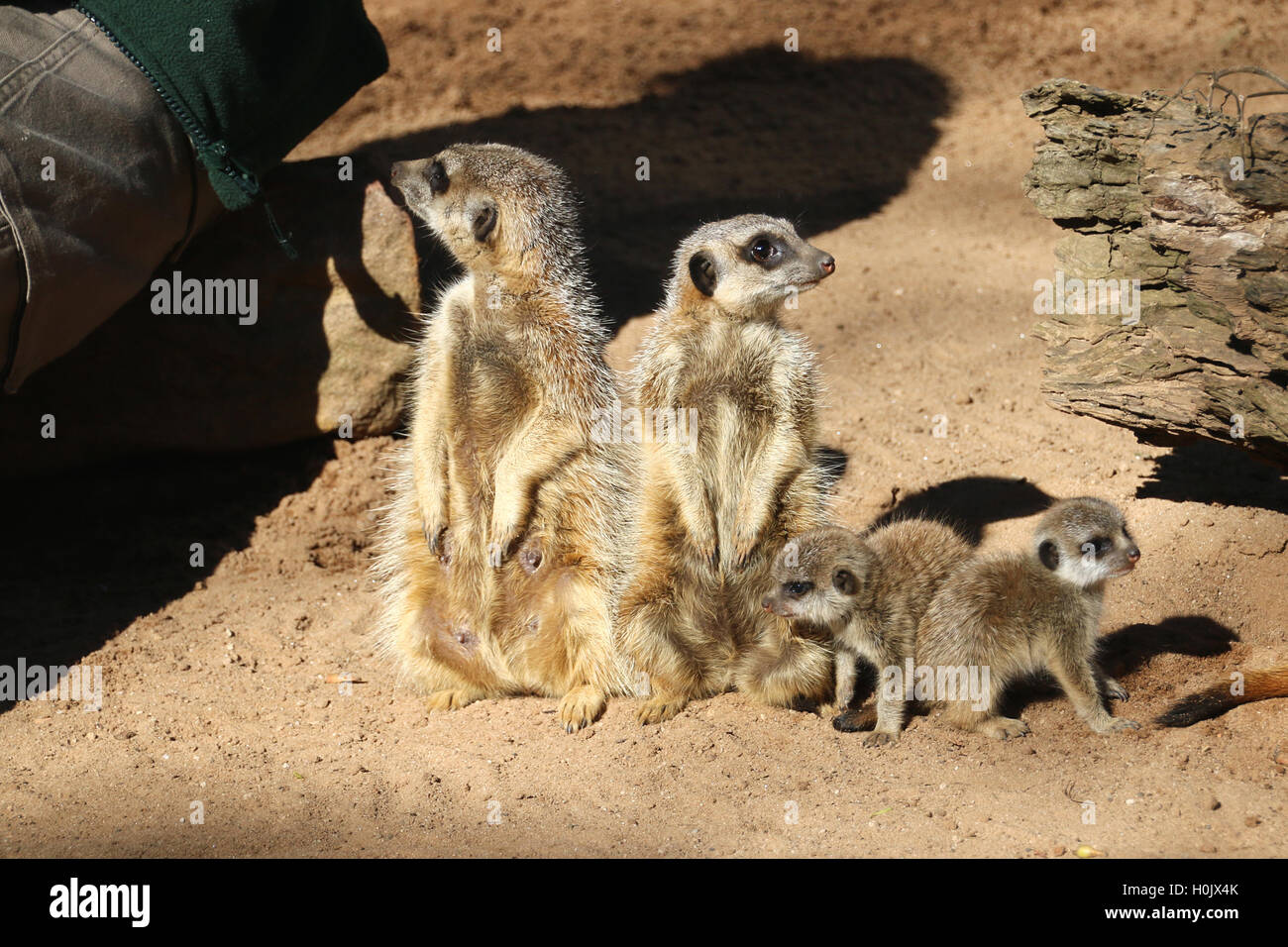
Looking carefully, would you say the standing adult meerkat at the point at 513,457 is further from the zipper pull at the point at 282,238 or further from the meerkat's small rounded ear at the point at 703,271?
the zipper pull at the point at 282,238

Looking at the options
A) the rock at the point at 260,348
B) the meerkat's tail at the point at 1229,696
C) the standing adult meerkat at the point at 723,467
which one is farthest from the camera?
the rock at the point at 260,348

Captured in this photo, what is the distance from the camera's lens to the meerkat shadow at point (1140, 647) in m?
3.70

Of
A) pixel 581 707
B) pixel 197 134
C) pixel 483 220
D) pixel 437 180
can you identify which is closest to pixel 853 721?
pixel 581 707

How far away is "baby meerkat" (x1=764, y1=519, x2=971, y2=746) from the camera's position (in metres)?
3.48

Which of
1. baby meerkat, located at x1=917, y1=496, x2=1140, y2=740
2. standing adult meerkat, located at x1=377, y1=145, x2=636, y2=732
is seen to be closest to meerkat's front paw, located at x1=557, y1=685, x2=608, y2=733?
standing adult meerkat, located at x1=377, y1=145, x2=636, y2=732

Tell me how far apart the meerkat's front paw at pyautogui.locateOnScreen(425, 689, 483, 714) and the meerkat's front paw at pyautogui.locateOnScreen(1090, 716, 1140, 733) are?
203 centimetres

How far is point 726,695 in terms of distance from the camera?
3875 millimetres

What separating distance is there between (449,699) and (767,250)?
1870 mm

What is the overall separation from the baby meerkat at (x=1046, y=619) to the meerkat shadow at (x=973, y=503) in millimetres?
981

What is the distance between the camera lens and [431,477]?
13.6 feet

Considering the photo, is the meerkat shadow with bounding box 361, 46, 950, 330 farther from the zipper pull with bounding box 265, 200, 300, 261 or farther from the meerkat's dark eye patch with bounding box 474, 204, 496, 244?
the meerkat's dark eye patch with bounding box 474, 204, 496, 244

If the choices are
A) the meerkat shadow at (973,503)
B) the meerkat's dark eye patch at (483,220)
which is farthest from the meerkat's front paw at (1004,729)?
the meerkat's dark eye patch at (483,220)

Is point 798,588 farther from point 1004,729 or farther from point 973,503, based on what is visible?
point 973,503

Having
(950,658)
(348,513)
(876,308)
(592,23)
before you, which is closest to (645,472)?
(950,658)
